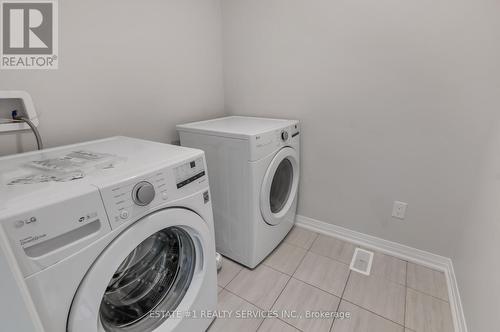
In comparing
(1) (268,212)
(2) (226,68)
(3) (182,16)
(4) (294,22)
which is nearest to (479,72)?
(4) (294,22)

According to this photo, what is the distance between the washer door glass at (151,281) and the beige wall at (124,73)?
2.24ft

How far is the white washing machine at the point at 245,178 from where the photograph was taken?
1.26 meters

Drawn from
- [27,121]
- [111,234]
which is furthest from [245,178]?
[27,121]

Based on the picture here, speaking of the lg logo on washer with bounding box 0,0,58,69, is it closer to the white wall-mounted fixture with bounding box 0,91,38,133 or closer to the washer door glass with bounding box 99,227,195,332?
the white wall-mounted fixture with bounding box 0,91,38,133

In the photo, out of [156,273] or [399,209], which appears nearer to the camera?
[156,273]

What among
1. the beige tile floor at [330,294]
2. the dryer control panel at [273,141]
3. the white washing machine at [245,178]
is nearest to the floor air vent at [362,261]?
the beige tile floor at [330,294]

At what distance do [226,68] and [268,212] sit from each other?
3.92ft

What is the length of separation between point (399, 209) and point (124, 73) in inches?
70.3

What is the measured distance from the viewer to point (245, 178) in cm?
128

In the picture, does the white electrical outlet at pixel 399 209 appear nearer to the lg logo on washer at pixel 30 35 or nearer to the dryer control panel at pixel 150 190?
the dryer control panel at pixel 150 190

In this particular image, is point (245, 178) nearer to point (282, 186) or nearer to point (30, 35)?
point (282, 186)

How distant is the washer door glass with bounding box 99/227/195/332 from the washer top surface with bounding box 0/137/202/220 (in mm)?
272

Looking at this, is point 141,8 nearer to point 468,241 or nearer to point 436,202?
point 436,202

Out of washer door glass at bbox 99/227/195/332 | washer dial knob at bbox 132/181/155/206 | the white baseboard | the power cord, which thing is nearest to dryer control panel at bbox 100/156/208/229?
washer dial knob at bbox 132/181/155/206
